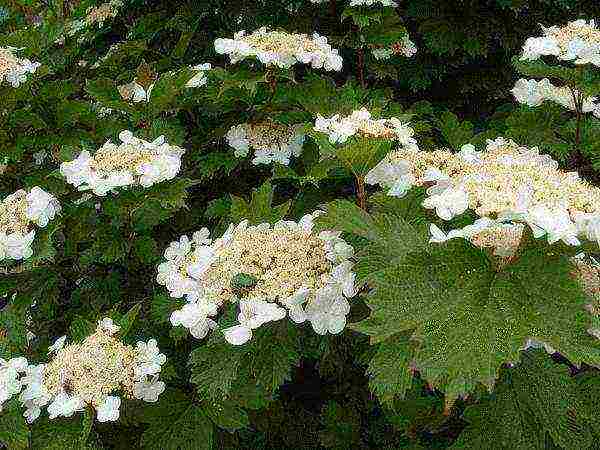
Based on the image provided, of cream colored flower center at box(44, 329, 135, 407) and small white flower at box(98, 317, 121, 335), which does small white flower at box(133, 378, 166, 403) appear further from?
small white flower at box(98, 317, 121, 335)

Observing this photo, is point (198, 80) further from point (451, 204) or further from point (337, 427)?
point (451, 204)

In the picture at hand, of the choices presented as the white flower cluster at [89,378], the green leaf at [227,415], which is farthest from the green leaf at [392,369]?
the white flower cluster at [89,378]

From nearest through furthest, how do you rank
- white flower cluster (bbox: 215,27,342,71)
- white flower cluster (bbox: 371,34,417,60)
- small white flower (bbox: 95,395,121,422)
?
1. small white flower (bbox: 95,395,121,422)
2. white flower cluster (bbox: 215,27,342,71)
3. white flower cluster (bbox: 371,34,417,60)

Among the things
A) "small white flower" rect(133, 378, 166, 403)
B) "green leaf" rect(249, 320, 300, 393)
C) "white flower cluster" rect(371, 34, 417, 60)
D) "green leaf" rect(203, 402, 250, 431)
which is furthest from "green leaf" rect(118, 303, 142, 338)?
"white flower cluster" rect(371, 34, 417, 60)

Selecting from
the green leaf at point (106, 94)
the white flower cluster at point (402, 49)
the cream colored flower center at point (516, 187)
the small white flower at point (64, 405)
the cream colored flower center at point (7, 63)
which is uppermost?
the cream colored flower center at point (516, 187)

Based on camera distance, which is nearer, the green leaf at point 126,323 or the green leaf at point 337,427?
the green leaf at point 126,323

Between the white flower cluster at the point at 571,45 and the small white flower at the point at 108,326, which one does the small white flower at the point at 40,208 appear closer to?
the small white flower at the point at 108,326
